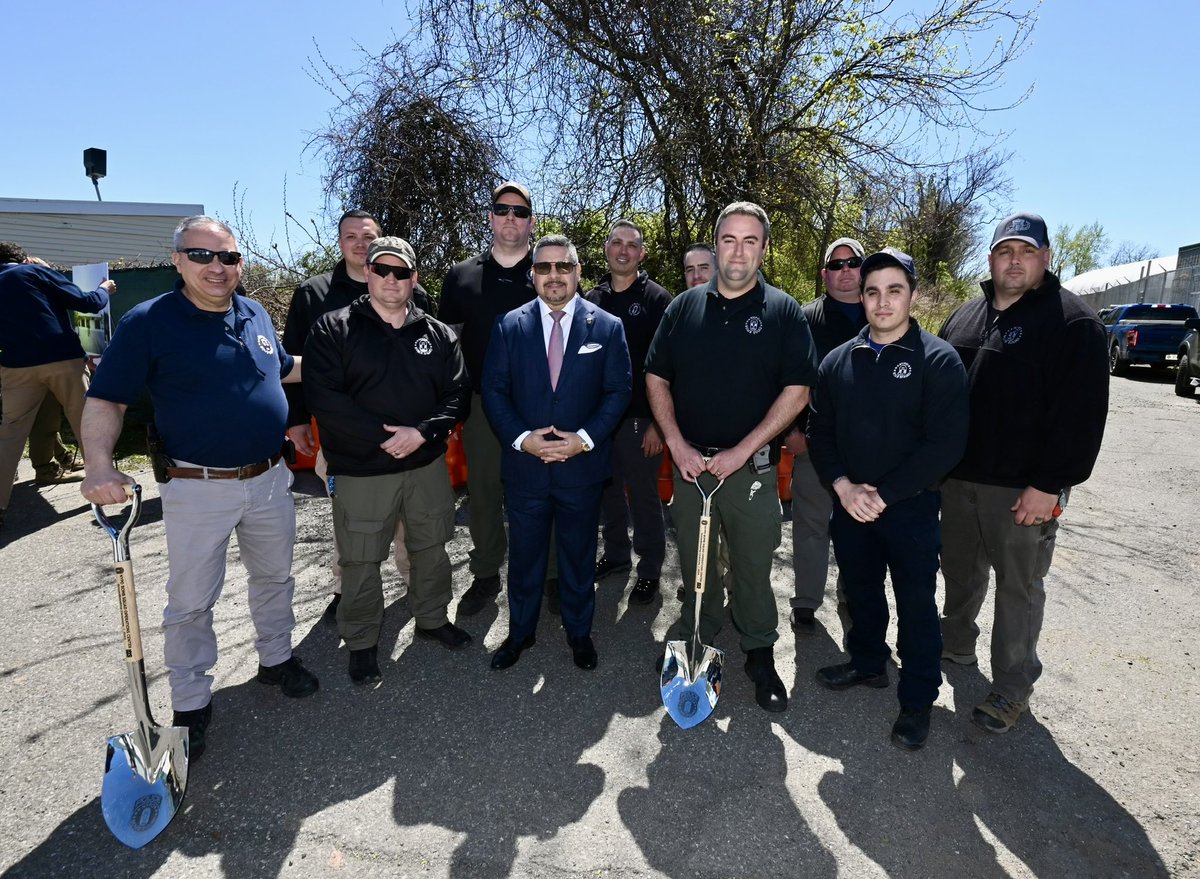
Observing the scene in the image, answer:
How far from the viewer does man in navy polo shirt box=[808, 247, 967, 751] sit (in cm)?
294

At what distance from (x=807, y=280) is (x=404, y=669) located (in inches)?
352

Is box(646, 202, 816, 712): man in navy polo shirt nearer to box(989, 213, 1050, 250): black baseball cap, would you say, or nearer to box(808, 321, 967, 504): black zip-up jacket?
box(808, 321, 967, 504): black zip-up jacket

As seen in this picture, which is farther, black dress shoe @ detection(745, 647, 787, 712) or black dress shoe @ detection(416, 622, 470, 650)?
black dress shoe @ detection(416, 622, 470, 650)

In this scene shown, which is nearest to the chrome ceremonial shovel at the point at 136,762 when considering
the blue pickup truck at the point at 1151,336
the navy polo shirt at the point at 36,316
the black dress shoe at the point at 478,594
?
the black dress shoe at the point at 478,594

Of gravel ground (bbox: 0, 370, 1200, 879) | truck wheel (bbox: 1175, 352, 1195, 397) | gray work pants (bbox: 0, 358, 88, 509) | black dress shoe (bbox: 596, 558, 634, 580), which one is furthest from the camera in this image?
truck wheel (bbox: 1175, 352, 1195, 397)

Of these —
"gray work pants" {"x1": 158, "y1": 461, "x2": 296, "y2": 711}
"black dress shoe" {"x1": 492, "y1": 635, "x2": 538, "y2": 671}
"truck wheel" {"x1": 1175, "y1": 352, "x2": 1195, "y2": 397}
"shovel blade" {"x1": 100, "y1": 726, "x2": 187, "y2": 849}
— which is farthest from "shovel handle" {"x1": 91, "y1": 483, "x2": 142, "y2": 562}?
"truck wheel" {"x1": 1175, "y1": 352, "x2": 1195, "y2": 397}

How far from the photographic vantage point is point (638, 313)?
4711 mm

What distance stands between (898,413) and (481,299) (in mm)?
2526

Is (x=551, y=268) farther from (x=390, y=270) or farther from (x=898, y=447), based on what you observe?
(x=898, y=447)

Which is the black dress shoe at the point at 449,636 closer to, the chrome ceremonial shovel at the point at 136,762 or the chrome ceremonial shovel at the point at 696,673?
the chrome ceremonial shovel at the point at 696,673

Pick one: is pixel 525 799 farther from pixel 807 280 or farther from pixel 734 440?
pixel 807 280

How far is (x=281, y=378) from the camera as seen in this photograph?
3.44 m

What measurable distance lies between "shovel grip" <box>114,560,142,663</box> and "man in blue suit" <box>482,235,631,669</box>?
65.1 inches

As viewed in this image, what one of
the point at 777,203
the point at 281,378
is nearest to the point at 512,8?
the point at 777,203
